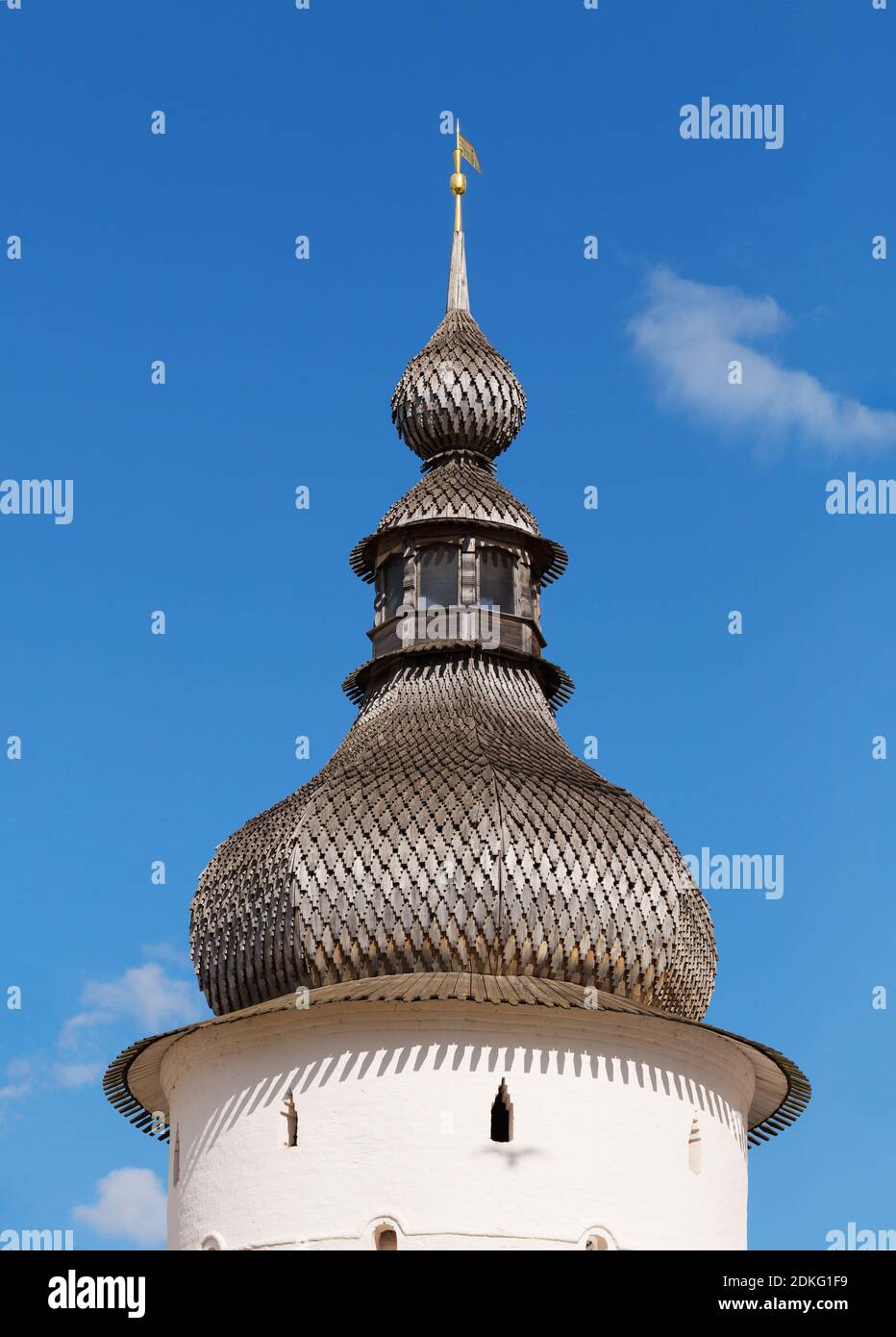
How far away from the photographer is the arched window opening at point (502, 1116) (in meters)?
22.6

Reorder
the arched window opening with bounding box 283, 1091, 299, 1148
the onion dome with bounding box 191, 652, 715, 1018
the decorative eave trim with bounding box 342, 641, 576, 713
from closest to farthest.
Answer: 1. the arched window opening with bounding box 283, 1091, 299, 1148
2. the onion dome with bounding box 191, 652, 715, 1018
3. the decorative eave trim with bounding box 342, 641, 576, 713

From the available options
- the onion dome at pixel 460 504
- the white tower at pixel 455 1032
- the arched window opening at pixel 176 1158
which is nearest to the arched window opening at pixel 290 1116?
the white tower at pixel 455 1032

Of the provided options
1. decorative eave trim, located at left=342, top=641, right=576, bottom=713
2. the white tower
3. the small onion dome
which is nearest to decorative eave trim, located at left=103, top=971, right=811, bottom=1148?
the white tower

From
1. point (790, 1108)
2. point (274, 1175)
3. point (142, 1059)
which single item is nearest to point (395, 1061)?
point (274, 1175)

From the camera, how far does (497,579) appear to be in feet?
89.6

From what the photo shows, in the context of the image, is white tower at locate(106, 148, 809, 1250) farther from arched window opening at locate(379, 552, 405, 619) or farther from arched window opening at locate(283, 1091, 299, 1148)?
arched window opening at locate(379, 552, 405, 619)

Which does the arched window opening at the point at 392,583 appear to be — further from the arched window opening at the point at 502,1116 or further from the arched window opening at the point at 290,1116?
the arched window opening at the point at 502,1116

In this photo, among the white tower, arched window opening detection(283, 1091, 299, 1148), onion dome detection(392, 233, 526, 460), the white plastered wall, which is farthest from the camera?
onion dome detection(392, 233, 526, 460)

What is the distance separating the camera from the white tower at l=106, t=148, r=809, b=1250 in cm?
2256

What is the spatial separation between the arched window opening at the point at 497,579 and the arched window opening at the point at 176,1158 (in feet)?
19.5

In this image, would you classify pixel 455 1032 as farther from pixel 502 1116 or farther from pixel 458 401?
pixel 458 401

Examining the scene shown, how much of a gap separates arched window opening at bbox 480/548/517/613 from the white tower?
1.76 meters

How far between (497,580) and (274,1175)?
6810 mm
